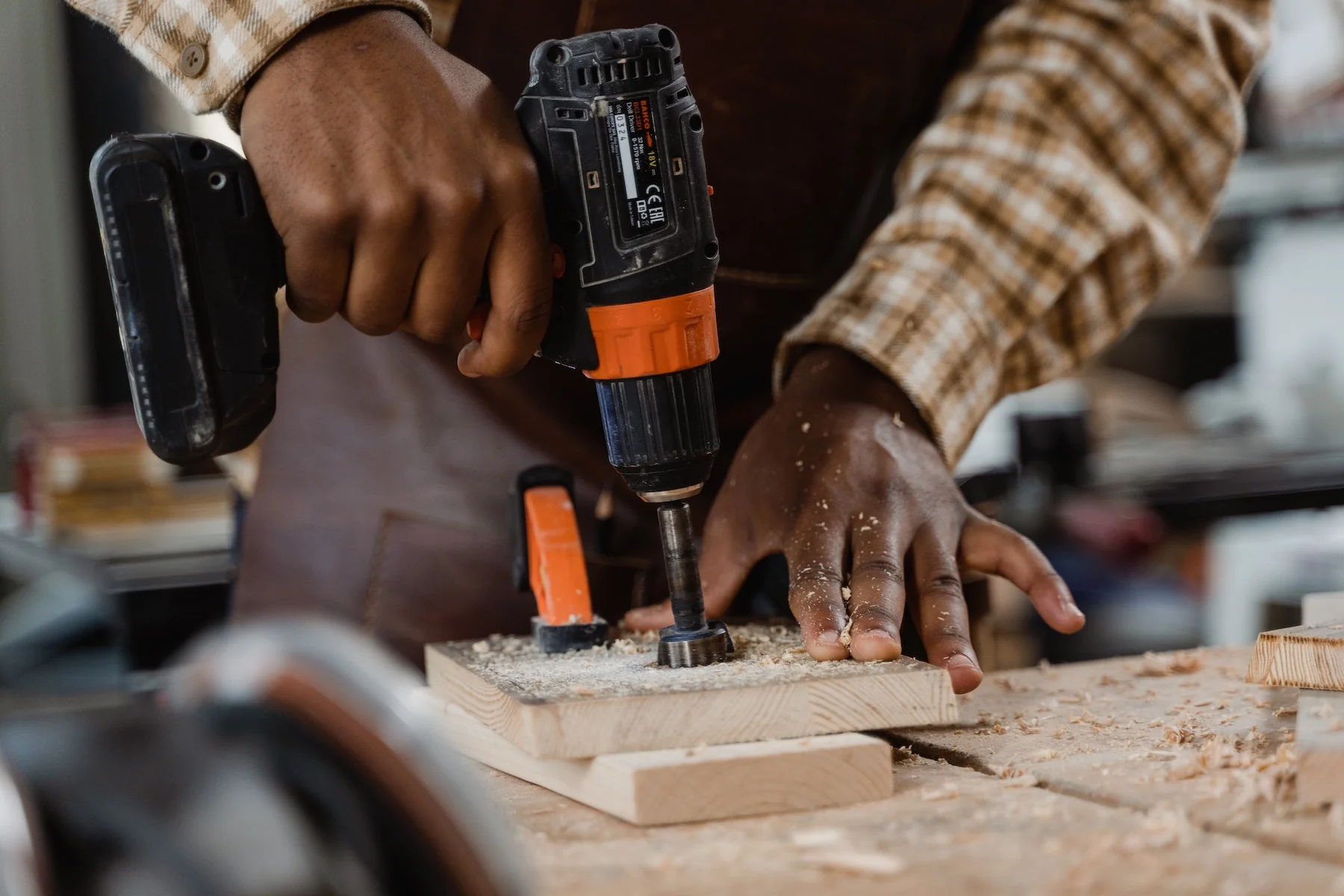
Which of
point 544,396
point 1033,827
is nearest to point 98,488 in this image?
point 544,396

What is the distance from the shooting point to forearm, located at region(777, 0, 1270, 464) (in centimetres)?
141

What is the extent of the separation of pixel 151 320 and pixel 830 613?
580 millimetres

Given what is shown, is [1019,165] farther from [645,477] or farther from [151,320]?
[151,320]

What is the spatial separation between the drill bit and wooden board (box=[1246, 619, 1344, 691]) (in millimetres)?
423

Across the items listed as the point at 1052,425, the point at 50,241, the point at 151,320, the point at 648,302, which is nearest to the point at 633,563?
the point at 648,302

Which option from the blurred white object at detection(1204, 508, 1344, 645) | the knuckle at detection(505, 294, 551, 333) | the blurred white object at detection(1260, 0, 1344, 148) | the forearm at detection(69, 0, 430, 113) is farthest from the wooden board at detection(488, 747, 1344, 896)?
the blurred white object at detection(1260, 0, 1344, 148)

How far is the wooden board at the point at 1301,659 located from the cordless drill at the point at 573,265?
431mm

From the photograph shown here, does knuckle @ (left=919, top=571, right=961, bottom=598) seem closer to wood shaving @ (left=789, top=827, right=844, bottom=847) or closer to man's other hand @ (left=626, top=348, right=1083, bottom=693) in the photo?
man's other hand @ (left=626, top=348, right=1083, bottom=693)

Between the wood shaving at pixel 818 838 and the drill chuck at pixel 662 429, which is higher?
the drill chuck at pixel 662 429

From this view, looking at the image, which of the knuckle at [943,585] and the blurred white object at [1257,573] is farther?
the blurred white object at [1257,573]

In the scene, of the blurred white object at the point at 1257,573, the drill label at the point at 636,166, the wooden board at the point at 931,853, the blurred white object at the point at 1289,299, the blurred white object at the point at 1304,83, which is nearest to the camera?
the wooden board at the point at 931,853

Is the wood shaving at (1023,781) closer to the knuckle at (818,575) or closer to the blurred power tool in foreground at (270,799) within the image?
the knuckle at (818,575)

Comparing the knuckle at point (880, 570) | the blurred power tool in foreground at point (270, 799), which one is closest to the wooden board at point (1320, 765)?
the knuckle at point (880, 570)

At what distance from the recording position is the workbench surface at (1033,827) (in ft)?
2.17
